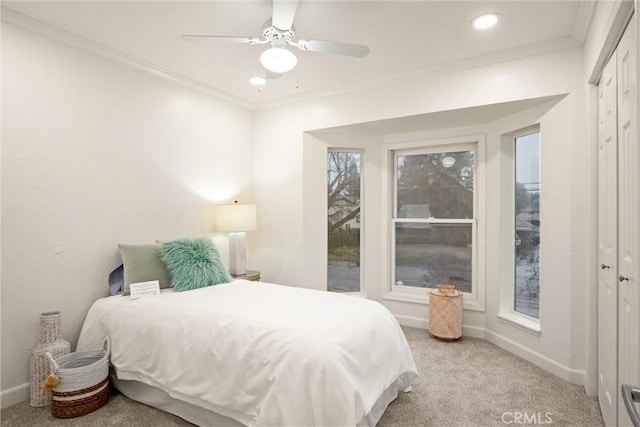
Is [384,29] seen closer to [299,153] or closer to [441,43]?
[441,43]

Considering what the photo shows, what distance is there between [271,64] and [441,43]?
1.47m

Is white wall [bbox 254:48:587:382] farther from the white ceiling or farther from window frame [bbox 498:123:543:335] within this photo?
the white ceiling

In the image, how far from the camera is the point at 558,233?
109 inches

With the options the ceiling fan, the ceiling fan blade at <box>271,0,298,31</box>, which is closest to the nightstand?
the ceiling fan

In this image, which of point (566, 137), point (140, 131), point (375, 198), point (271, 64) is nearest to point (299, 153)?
point (375, 198)

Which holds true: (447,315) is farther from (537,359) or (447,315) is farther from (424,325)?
(537,359)

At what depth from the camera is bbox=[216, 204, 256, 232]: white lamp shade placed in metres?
3.69

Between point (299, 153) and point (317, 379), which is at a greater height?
point (299, 153)

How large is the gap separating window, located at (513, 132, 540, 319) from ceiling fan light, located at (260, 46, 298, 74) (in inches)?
93.8

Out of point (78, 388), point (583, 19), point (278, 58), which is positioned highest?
point (583, 19)

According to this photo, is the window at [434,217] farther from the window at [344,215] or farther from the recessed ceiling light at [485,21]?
the recessed ceiling light at [485,21]

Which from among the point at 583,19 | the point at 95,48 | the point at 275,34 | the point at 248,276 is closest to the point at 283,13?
the point at 275,34

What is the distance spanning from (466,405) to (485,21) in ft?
8.57

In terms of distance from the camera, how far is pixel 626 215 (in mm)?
1731
